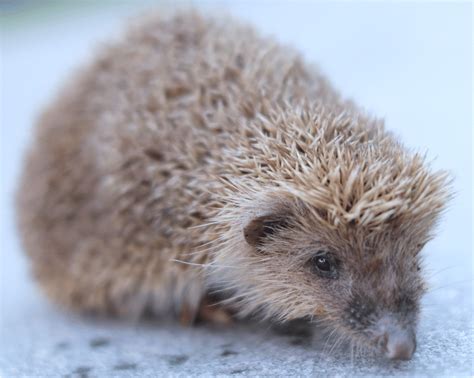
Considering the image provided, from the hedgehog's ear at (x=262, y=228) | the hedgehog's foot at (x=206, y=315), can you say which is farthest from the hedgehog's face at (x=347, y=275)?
the hedgehog's foot at (x=206, y=315)

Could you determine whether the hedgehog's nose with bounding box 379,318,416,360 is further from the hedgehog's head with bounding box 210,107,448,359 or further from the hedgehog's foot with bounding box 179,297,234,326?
the hedgehog's foot with bounding box 179,297,234,326

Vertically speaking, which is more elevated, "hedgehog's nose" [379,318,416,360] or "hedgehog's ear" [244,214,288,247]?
"hedgehog's ear" [244,214,288,247]

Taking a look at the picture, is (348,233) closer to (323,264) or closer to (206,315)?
(323,264)

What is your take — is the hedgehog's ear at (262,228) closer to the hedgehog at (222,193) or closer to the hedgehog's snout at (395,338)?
the hedgehog at (222,193)

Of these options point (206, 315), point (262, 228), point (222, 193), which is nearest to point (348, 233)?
point (262, 228)

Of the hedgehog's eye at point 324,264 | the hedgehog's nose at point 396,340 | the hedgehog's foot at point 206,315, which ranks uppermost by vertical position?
the hedgehog's eye at point 324,264

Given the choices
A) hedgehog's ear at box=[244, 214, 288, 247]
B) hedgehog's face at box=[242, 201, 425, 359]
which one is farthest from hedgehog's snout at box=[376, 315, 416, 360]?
hedgehog's ear at box=[244, 214, 288, 247]

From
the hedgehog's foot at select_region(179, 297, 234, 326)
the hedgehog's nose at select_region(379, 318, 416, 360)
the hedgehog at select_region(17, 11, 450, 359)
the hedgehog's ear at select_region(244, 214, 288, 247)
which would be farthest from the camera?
the hedgehog's foot at select_region(179, 297, 234, 326)
